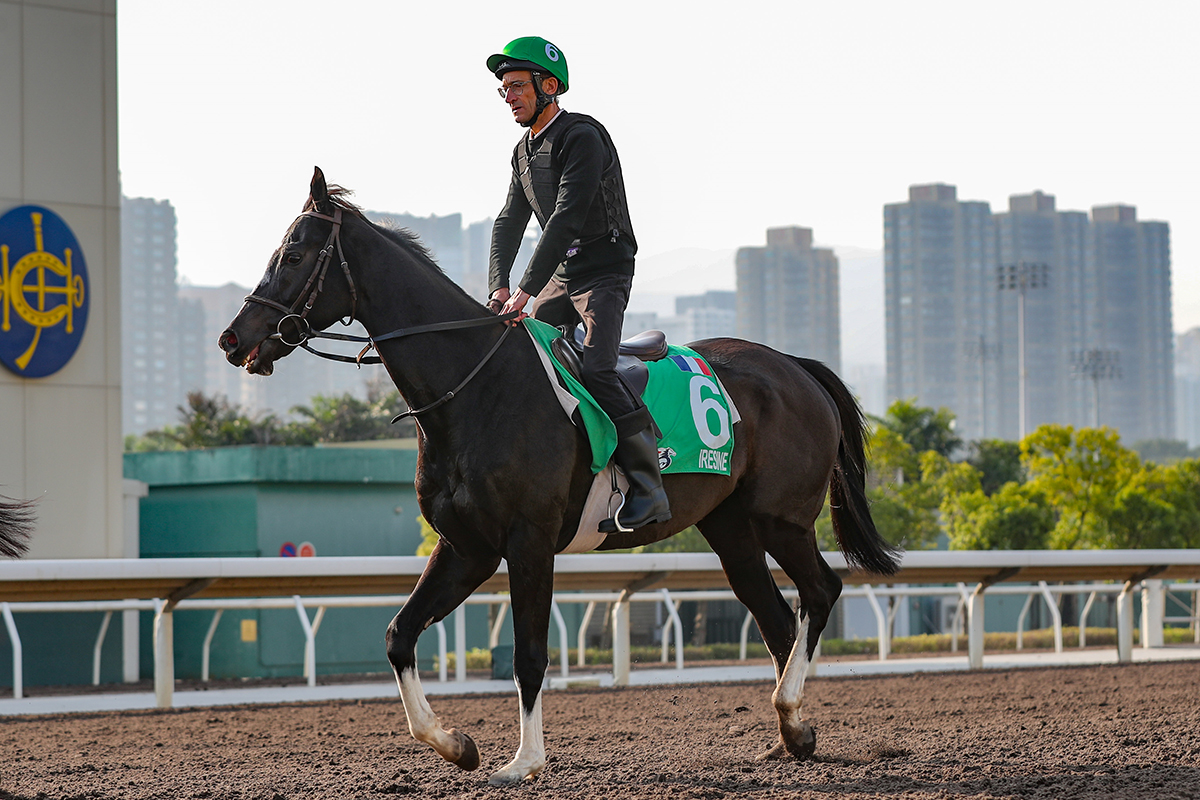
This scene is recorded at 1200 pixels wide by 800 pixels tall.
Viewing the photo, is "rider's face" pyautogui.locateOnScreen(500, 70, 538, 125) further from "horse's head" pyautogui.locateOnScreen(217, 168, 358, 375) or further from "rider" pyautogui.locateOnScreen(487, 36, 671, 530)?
"horse's head" pyautogui.locateOnScreen(217, 168, 358, 375)

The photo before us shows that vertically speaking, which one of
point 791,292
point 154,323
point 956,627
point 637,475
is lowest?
point 956,627

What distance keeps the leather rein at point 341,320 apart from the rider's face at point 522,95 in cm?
86

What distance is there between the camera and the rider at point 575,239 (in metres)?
5.12

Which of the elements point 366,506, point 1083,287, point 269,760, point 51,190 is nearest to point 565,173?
point 269,760

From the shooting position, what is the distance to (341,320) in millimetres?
5012

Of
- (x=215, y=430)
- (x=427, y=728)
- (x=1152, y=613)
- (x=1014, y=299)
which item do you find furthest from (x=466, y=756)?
(x=1014, y=299)

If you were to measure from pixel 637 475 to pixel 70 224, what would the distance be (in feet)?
43.0

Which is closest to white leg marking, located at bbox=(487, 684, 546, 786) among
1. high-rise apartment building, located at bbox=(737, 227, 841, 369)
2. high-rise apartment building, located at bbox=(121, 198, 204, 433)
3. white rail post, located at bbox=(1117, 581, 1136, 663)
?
white rail post, located at bbox=(1117, 581, 1136, 663)

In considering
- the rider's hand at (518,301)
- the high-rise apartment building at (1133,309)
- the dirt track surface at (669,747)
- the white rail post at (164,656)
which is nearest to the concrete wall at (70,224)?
the white rail post at (164,656)

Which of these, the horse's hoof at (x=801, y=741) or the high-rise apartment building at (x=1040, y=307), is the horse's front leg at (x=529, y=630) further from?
the high-rise apartment building at (x=1040, y=307)

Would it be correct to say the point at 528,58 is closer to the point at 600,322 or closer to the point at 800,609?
the point at 600,322

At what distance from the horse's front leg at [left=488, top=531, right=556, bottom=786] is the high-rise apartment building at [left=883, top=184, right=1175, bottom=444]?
455 feet

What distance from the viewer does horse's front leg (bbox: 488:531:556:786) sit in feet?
15.8

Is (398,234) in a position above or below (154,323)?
below
